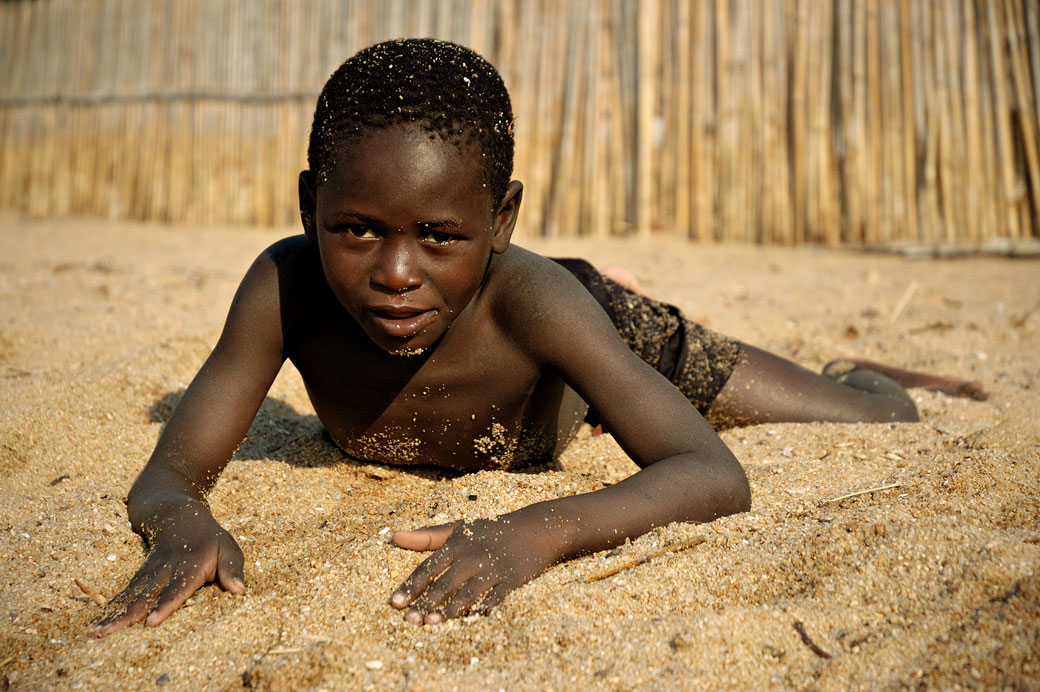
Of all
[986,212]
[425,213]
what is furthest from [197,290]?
[986,212]

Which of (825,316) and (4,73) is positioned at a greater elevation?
(4,73)

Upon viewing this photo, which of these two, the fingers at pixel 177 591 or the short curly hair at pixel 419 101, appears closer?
the fingers at pixel 177 591

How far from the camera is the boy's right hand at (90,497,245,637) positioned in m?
1.89

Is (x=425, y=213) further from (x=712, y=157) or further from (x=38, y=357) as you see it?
(x=712, y=157)

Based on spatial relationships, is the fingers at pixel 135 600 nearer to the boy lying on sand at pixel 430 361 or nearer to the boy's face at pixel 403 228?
the boy lying on sand at pixel 430 361

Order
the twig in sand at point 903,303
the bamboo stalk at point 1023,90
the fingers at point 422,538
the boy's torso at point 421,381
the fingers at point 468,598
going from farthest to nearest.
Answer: the bamboo stalk at point 1023,90 < the twig in sand at point 903,303 < the boy's torso at point 421,381 < the fingers at point 422,538 < the fingers at point 468,598

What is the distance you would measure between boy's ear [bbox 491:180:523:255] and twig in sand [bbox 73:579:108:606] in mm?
1176

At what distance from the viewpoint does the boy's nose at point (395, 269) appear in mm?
1985

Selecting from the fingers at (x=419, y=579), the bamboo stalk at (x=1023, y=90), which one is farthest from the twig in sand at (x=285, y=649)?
the bamboo stalk at (x=1023, y=90)

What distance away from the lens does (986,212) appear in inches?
238

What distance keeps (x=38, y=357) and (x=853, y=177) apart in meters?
4.98

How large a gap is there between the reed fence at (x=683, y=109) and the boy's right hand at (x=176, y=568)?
4840 millimetres

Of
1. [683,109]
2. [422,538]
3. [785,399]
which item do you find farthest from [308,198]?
[683,109]

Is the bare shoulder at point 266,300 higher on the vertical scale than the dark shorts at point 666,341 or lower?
higher
